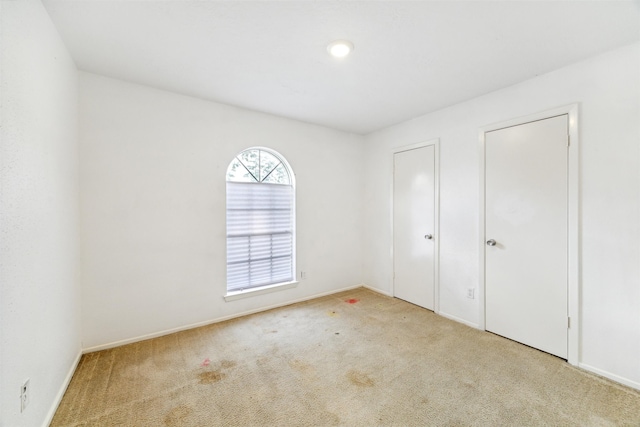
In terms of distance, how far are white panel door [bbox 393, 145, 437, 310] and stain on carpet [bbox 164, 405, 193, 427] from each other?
2.83 m

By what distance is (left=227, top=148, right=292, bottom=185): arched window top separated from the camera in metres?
3.20

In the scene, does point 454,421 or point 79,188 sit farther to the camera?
point 79,188

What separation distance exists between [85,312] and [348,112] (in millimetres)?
3467

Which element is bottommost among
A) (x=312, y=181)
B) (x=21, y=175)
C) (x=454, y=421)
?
(x=454, y=421)

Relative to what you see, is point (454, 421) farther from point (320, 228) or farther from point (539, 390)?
point (320, 228)

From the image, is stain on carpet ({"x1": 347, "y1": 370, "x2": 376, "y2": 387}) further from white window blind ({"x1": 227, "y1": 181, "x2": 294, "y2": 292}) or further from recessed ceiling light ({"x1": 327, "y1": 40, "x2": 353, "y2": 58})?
recessed ceiling light ({"x1": 327, "y1": 40, "x2": 353, "y2": 58})

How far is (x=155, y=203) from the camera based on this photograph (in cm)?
264

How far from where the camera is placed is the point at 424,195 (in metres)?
3.40

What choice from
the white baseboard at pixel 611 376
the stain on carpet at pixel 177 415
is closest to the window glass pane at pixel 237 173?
the stain on carpet at pixel 177 415

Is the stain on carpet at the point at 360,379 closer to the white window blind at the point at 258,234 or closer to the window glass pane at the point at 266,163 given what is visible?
the white window blind at the point at 258,234

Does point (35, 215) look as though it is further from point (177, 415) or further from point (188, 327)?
point (188, 327)

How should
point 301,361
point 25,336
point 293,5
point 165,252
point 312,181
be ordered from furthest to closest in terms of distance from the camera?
point 312,181 < point 165,252 < point 301,361 < point 293,5 < point 25,336

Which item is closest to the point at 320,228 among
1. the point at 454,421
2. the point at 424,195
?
the point at 424,195

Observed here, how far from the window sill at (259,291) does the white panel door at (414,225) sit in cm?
157
